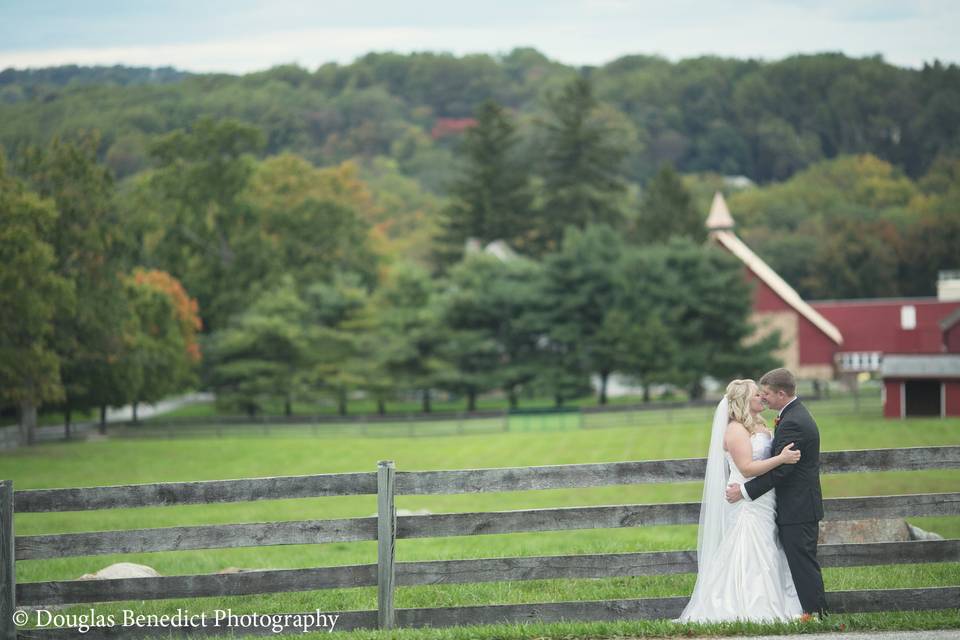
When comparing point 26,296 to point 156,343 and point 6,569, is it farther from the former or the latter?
point 6,569

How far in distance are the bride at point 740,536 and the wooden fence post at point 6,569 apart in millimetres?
5433

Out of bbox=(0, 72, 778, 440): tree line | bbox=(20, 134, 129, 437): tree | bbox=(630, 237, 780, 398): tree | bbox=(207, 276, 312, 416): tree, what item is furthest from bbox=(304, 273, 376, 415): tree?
bbox=(630, 237, 780, 398): tree

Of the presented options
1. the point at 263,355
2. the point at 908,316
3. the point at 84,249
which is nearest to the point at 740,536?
the point at 84,249

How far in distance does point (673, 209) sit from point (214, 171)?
122 ft

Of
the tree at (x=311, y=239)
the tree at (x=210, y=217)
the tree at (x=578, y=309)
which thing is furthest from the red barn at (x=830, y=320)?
the tree at (x=210, y=217)

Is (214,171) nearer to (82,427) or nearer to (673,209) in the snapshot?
(82,427)

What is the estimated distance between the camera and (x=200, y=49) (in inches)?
4146

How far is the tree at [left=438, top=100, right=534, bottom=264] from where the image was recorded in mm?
98188

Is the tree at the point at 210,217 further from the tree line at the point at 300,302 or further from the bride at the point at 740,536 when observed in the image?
the bride at the point at 740,536

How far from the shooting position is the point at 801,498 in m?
9.54

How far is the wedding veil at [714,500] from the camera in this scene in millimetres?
9852

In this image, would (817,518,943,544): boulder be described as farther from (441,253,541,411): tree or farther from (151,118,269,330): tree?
(151,118,269,330): tree

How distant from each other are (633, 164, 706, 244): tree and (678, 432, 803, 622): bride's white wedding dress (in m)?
83.0

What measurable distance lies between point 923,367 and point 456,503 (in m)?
28.4
